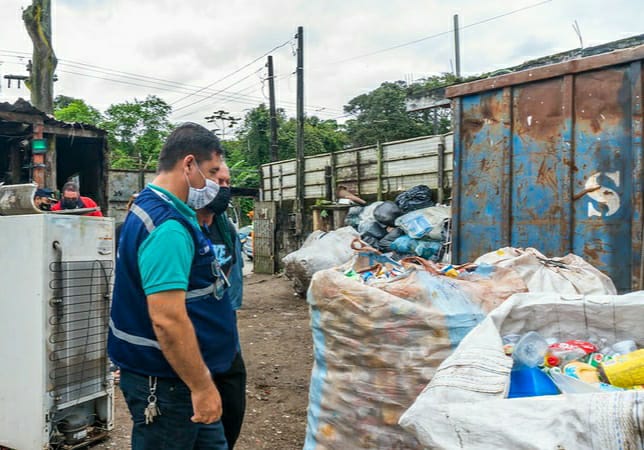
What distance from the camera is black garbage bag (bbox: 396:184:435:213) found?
24.4 ft

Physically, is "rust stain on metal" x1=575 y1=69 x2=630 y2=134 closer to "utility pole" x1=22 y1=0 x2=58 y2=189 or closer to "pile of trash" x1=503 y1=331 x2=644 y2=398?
"pile of trash" x1=503 y1=331 x2=644 y2=398

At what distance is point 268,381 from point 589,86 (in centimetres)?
300

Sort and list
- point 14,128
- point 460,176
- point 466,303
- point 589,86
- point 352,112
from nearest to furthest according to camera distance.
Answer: point 466,303 < point 589,86 < point 460,176 < point 14,128 < point 352,112

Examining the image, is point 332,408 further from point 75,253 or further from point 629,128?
point 629,128

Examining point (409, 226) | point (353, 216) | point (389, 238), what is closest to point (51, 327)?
point (409, 226)

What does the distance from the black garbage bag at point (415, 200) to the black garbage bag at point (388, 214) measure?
0.34 ft

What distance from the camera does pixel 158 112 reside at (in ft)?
75.8

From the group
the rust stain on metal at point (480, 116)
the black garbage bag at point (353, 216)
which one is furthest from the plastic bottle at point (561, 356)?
the black garbage bag at point (353, 216)

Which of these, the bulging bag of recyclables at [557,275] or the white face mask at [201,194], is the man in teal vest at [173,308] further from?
the bulging bag of recyclables at [557,275]

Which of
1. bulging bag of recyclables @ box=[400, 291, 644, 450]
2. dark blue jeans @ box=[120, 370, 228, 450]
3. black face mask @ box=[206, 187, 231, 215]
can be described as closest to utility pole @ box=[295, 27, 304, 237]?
black face mask @ box=[206, 187, 231, 215]

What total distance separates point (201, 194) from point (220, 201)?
0.11 meters

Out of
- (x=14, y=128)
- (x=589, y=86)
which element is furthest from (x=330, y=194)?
(x=589, y=86)

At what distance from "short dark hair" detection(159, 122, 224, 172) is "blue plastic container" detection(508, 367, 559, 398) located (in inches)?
45.9

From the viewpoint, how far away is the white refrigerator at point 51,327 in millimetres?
2574
